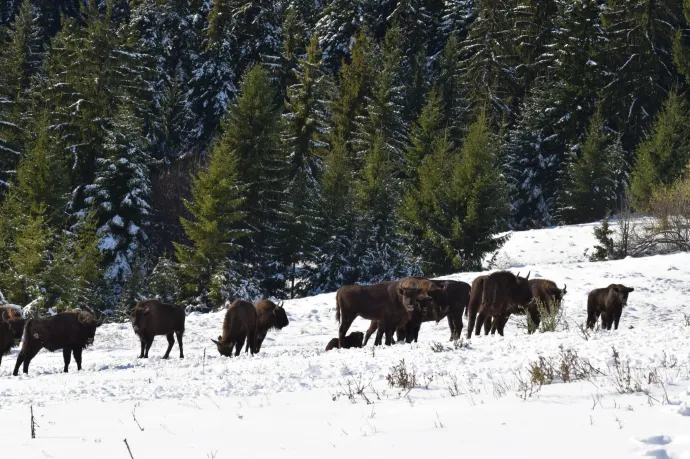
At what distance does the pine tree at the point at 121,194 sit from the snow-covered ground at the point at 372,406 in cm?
2670

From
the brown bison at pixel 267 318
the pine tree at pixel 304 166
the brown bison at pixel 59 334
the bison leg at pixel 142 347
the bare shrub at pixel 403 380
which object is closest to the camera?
the bare shrub at pixel 403 380

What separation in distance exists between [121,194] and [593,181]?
29.4 m

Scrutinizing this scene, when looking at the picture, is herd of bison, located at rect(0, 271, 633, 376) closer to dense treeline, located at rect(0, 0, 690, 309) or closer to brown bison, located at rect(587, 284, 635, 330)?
brown bison, located at rect(587, 284, 635, 330)

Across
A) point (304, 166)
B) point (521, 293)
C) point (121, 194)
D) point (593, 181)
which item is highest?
point (304, 166)

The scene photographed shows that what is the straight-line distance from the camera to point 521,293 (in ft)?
52.9

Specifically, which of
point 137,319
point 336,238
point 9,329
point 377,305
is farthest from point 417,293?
point 336,238

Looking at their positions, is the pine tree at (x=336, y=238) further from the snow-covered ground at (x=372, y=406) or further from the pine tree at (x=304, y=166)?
the snow-covered ground at (x=372, y=406)

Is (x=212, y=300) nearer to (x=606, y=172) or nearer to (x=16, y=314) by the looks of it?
(x=16, y=314)

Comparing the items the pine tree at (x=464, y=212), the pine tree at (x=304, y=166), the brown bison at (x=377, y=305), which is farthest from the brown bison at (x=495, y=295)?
the pine tree at (x=304, y=166)

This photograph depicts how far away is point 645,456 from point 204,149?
5461 cm

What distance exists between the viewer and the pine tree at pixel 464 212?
120 ft

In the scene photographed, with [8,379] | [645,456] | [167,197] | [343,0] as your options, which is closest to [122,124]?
[167,197]

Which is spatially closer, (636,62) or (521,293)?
(521,293)

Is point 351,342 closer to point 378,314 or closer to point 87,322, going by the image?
point 378,314
